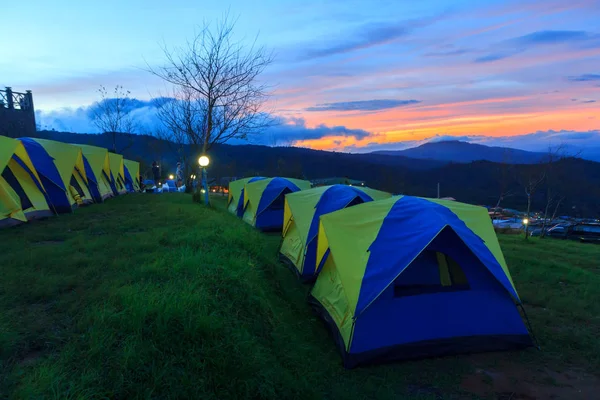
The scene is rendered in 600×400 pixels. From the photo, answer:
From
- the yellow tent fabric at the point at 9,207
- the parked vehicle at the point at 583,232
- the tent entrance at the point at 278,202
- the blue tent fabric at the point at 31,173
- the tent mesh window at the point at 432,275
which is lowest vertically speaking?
the parked vehicle at the point at 583,232

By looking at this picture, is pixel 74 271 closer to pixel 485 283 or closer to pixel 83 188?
pixel 485 283

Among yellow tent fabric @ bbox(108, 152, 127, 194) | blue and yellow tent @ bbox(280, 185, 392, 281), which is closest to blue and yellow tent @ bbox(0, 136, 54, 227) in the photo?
blue and yellow tent @ bbox(280, 185, 392, 281)

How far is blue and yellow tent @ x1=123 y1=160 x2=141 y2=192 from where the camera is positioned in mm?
22344

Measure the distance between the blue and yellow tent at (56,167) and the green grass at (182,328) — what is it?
2553 mm

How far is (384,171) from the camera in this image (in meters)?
56.4

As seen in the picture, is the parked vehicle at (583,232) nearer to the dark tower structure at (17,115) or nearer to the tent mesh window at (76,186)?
the tent mesh window at (76,186)

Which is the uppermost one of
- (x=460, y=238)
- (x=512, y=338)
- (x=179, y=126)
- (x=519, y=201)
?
(x=179, y=126)

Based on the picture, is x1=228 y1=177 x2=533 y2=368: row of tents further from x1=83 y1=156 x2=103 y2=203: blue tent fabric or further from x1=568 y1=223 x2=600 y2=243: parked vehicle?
x1=568 y1=223 x2=600 y2=243: parked vehicle

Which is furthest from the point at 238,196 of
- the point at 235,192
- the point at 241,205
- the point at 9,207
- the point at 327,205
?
the point at 9,207

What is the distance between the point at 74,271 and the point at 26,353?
2.15 metres

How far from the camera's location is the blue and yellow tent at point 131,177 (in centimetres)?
2234

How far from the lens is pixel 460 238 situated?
16.0 ft

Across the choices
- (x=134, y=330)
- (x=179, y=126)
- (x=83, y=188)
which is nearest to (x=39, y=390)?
(x=134, y=330)

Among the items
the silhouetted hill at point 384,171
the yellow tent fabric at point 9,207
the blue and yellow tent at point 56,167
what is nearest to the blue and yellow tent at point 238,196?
the blue and yellow tent at point 56,167
